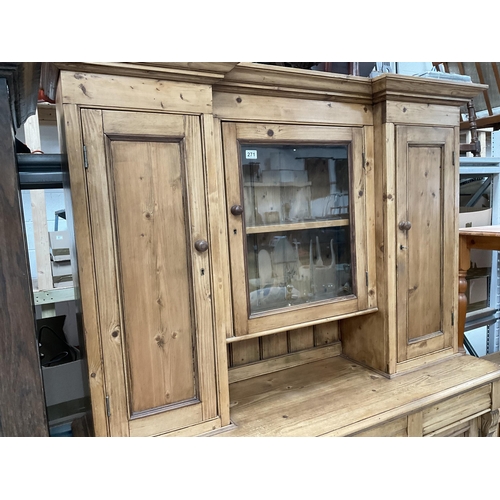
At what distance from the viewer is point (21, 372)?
0.77 meters

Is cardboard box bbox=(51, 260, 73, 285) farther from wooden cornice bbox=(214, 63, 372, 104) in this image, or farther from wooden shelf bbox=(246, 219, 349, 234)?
wooden cornice bbox=(214, 63, 372, 104)

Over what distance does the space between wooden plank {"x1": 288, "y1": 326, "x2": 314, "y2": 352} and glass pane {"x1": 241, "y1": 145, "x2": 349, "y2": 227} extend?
545mm

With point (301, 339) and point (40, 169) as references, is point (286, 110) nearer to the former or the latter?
point (40, 169)

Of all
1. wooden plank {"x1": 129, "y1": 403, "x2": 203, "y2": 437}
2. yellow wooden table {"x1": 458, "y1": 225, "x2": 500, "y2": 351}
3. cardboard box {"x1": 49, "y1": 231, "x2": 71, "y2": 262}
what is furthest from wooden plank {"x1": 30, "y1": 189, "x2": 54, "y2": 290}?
yellow wooden table {"x1": 458, "y1": 225, "x2": 500, "y2": 351}

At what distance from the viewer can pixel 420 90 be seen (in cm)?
141

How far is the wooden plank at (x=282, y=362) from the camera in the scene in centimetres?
158

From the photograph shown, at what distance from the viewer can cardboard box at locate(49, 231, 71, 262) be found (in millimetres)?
1839

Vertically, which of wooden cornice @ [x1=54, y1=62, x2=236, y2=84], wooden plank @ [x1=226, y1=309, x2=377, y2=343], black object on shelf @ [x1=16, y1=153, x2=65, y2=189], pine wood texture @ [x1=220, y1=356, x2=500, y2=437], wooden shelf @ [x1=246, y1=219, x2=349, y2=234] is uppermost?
wooden cornice @ [x1=54, y1=62, x2=236, y2=84]

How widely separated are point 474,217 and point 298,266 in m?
1.58

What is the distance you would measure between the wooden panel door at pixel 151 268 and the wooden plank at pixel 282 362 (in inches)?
17.2

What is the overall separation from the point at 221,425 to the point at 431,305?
0.98m

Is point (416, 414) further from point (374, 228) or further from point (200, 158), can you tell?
point (200, 158)

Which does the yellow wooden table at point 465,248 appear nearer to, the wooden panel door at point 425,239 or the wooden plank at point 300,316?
the wooden panel door at point 425,239

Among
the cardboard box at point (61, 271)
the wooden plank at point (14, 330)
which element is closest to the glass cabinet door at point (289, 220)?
the wooden plank at point (14, 330)
